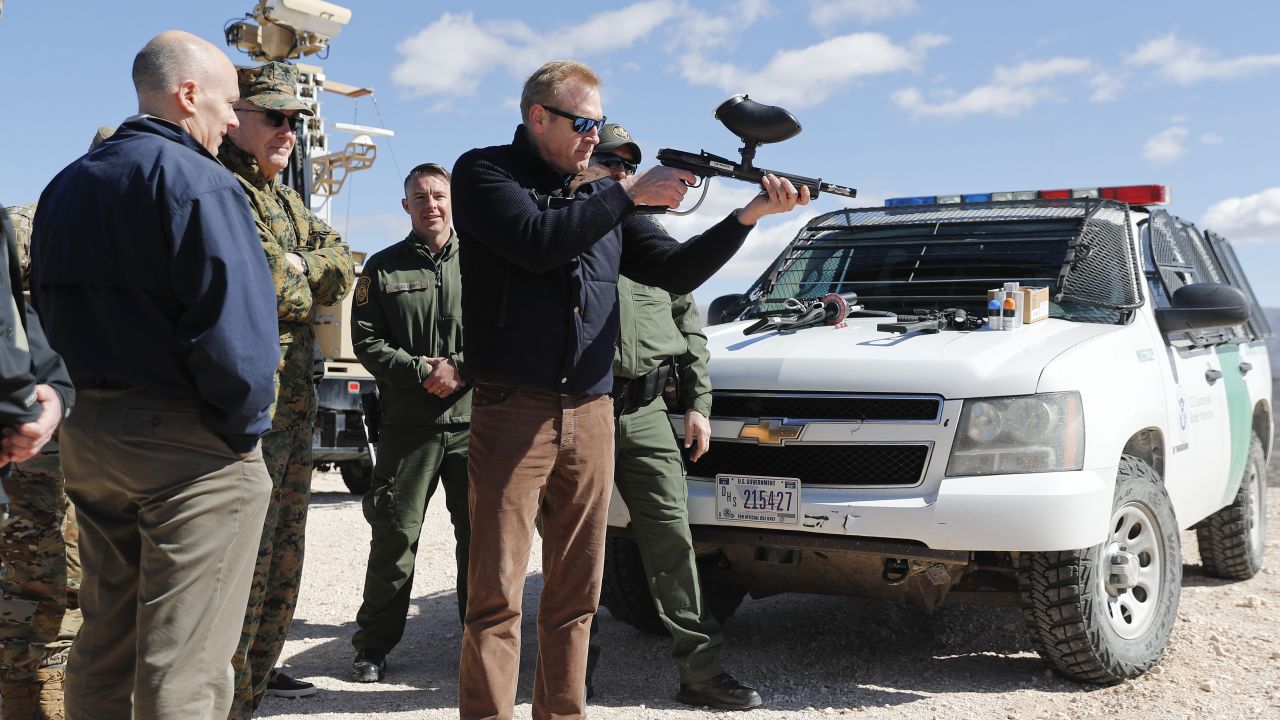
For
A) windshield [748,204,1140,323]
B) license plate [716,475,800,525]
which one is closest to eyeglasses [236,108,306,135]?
license plate [716,475,800,525]

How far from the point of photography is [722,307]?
228 inches

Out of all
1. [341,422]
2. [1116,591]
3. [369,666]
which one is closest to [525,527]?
[369,666]

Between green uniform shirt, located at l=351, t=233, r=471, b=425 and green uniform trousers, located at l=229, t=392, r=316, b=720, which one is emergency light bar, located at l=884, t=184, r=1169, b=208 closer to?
green uniform shirt, located at l=351, t=233, r=471, b=425

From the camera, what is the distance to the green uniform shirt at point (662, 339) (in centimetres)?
414

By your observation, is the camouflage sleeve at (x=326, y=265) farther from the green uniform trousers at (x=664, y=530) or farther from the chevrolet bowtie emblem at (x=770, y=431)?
the chevrolet bowtie emblem at (x=770, y=431)

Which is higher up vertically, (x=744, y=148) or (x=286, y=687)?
(x=744, y=148)

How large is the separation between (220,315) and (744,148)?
1.46m

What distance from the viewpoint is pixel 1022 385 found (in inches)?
158

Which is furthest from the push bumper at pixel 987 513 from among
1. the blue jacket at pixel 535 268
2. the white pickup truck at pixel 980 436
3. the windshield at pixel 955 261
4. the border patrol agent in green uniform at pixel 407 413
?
the border patrol agent in green uniform at pixel 407 413

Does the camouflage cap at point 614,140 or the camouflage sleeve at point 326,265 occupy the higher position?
the camouflage cap at point 614,140

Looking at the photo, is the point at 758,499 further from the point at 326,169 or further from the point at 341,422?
the point at 326,169

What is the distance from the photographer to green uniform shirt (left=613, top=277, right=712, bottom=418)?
414 cm

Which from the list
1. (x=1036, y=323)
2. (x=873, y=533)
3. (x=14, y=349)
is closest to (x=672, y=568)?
(x=873, y=533)

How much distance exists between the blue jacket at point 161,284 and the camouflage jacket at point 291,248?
862mm
